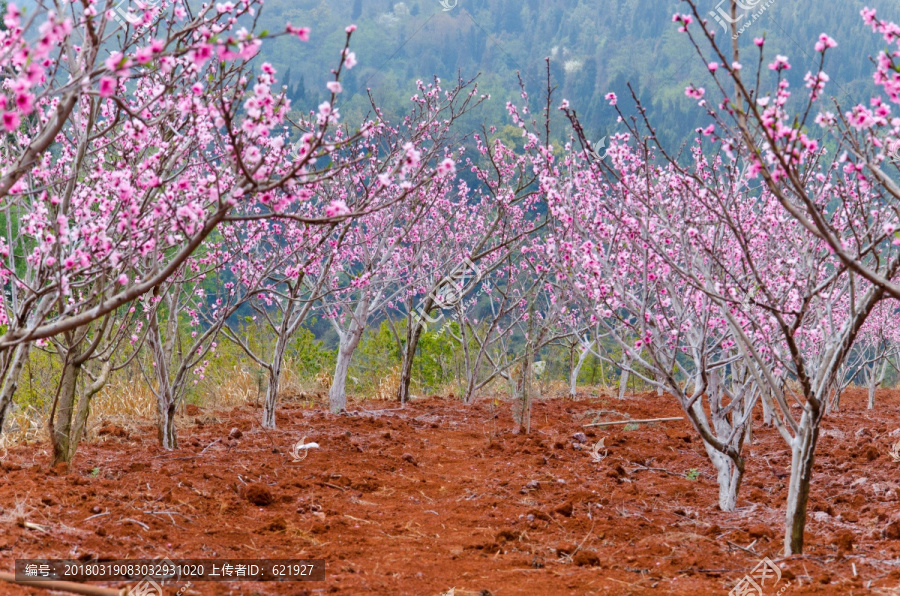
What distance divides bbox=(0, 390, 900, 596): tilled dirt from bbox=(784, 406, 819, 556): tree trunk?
0.39ft

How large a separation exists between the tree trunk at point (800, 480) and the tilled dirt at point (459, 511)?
12 centimetres

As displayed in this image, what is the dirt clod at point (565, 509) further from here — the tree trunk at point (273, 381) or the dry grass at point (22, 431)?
the dry grass at point (22, 431)

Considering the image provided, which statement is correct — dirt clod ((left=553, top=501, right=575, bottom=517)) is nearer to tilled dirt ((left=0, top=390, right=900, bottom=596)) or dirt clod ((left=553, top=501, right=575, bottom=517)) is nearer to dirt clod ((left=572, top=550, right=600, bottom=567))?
tilled dirt ((left=0, top=390, right=900, bottom=596))

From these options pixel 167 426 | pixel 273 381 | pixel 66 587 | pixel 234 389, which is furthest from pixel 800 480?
pixel 234 389

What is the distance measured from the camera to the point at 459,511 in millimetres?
5219

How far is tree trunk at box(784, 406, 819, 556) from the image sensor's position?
145 inches

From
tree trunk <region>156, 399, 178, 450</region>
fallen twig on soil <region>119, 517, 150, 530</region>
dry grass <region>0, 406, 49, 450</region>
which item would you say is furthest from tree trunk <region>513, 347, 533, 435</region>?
dry grass <region>0, 406, 49, 450</region>

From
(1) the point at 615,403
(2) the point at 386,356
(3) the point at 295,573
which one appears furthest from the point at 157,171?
(2) the point at 386,356

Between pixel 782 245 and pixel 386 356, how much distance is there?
34.9 ft

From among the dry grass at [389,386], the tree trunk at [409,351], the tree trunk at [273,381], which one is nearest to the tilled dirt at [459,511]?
the tree trunk at [273,381]

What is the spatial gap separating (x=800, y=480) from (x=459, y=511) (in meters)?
2.42

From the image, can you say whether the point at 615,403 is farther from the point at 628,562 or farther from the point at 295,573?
the point at 295,573

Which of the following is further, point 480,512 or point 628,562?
point 480,512

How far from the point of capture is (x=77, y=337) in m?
5.29
